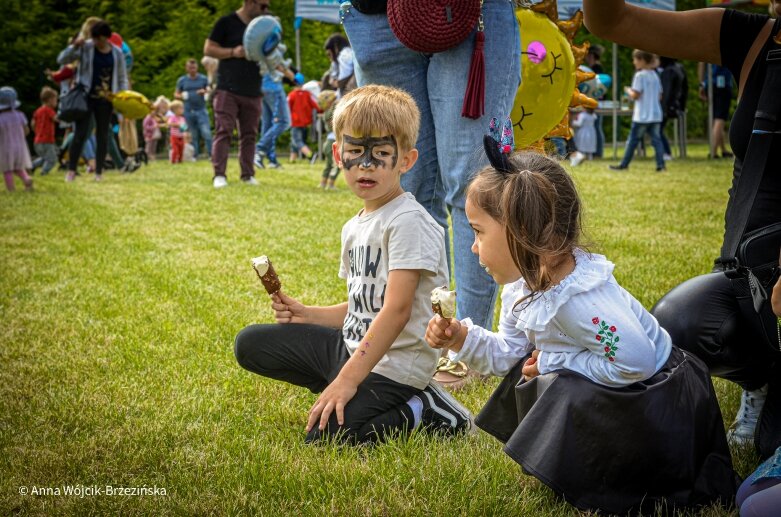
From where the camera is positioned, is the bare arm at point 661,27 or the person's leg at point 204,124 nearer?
the bare arm at point 661,27

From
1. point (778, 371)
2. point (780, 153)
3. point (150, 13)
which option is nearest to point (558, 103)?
point (780, 153)

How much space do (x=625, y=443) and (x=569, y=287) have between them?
413 mm

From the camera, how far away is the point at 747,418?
268cm

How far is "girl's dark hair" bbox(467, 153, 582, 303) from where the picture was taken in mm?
2168

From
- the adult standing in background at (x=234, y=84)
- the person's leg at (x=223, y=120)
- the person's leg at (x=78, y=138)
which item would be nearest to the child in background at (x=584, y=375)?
the adult standing in background at (x=234, y=84)

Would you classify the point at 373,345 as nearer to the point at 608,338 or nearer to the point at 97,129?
the point at 608,338

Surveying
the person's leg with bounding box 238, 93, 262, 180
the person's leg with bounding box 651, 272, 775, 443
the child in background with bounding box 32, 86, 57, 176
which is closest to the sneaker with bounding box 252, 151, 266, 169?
the person's leg with bounding box 238, 93, 262, 180

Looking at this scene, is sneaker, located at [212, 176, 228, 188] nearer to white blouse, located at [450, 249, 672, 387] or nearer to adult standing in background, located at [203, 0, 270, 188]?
adult standing in background, located at [203, 0, 270, 188]

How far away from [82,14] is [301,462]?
28.1 metres

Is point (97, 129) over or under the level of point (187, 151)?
over

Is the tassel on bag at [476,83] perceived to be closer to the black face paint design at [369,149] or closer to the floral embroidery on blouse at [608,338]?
the black face paint design at [369,149]

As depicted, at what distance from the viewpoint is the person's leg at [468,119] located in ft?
10.2

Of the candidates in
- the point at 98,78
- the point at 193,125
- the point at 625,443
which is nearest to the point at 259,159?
the point at 98,78

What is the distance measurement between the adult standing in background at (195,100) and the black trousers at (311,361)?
622 inches
